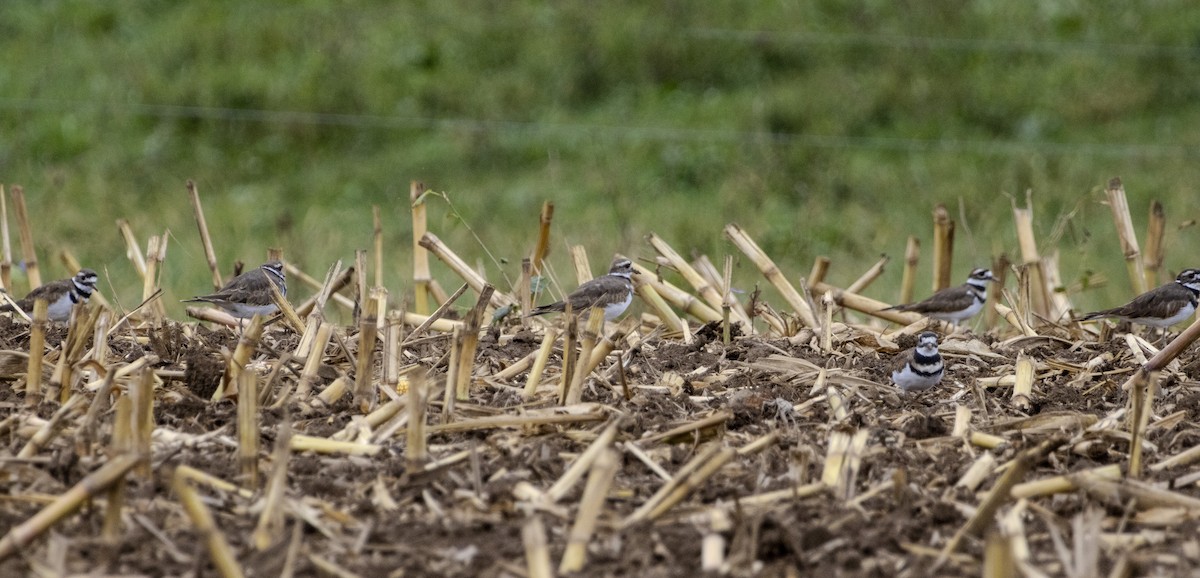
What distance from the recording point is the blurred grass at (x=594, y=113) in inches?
581

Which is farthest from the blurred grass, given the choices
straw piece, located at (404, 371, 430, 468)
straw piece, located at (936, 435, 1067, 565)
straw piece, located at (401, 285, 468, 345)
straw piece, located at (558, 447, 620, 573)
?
straw piece, located at (558, 447, 620, 573)

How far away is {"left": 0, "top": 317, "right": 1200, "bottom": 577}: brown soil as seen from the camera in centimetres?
394

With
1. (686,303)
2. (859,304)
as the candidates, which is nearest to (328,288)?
(686,303)

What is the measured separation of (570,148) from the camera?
16547 mm

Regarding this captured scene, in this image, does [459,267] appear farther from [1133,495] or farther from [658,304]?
[1133,495]

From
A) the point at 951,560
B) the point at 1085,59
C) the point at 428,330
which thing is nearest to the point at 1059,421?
the point at 951,560

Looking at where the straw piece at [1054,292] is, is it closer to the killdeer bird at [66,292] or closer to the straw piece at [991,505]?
the straw piece at [991,505]

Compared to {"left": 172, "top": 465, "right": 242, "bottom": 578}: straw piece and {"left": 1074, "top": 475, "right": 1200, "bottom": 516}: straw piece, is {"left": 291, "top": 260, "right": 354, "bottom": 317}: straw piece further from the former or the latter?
{"left": 1074, "top": 475, "right": 1200, "bottom": 516}: straw piece

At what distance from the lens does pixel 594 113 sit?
57.6 feet

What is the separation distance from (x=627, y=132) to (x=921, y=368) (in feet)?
35.2

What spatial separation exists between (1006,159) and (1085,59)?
2.75 metres

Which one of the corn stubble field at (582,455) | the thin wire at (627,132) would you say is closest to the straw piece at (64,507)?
the corn stubble field at (582,455)

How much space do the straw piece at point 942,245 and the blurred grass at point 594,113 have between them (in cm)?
473

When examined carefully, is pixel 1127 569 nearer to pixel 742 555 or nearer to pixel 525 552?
pixel 742 555
